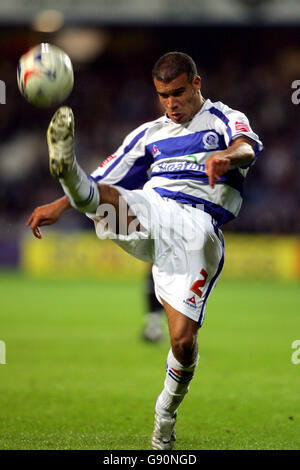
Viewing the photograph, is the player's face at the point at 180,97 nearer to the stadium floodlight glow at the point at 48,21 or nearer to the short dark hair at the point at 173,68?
the short dark hair at the point at 173,68

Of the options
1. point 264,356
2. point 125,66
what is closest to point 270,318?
point 264,356

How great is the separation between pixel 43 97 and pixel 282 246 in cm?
1278

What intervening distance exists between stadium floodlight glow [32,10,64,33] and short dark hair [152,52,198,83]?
1347cm

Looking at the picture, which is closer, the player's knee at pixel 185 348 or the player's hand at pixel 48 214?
the player's hand at pixel 48 214

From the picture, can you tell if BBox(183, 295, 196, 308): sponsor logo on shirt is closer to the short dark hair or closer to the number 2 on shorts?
the number 2 on shorts

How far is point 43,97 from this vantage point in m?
3.93

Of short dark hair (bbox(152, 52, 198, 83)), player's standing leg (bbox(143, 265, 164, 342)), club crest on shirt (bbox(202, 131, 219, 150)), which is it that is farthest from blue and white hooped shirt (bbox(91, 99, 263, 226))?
player's standing leg (bbox(143, 265, 164, 342))

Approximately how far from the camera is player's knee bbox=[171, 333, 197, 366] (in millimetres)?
3861

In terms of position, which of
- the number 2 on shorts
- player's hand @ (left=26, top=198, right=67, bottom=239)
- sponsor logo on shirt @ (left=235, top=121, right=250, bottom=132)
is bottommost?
the number 2 on shorts

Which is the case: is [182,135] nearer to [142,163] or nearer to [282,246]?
[142,163]

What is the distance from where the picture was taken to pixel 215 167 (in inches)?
135

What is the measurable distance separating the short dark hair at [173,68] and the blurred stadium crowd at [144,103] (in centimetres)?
1308

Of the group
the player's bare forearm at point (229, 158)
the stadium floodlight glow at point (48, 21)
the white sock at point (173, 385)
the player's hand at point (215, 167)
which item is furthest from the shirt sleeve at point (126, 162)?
the stadium floodlight glow at point (48, 21)

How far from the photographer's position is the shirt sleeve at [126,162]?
14.3ft
